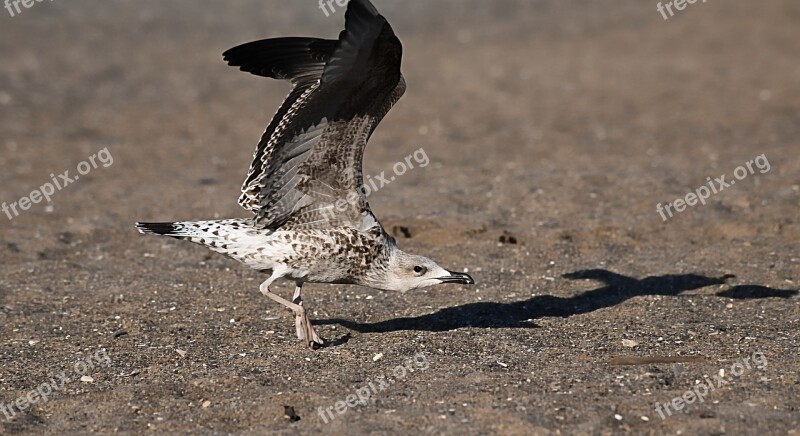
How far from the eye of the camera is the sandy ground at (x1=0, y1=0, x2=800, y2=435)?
705cm

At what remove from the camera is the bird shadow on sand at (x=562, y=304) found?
8789mm

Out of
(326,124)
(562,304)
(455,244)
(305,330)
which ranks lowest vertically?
(562,304)

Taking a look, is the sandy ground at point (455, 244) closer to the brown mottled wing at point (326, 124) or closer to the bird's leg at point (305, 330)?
the bird's leg at point (305, 330)

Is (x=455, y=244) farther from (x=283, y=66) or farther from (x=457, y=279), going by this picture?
(x=283, y=66)

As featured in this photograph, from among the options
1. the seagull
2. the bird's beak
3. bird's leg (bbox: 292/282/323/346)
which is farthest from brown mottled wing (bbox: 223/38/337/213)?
the bird's beak

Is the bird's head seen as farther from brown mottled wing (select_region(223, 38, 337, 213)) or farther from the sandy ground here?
brown mottled wing (select_region(223, 38, 337, 213))

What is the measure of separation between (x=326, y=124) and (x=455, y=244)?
3715 millimetres

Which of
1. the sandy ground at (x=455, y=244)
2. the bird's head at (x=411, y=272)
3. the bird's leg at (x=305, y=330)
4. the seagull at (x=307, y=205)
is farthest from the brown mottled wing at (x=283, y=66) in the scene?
the sandy ground at (x=455, y=244)

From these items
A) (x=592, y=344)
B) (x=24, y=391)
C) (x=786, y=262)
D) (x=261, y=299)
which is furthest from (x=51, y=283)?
(x=786, y=262)

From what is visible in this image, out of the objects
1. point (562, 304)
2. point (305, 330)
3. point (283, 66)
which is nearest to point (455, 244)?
point (562, 304)

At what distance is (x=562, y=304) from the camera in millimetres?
9281

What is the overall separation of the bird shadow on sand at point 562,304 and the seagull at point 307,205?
1.77ft

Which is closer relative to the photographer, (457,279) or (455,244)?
(457,279)

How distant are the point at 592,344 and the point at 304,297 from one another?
281 cm
